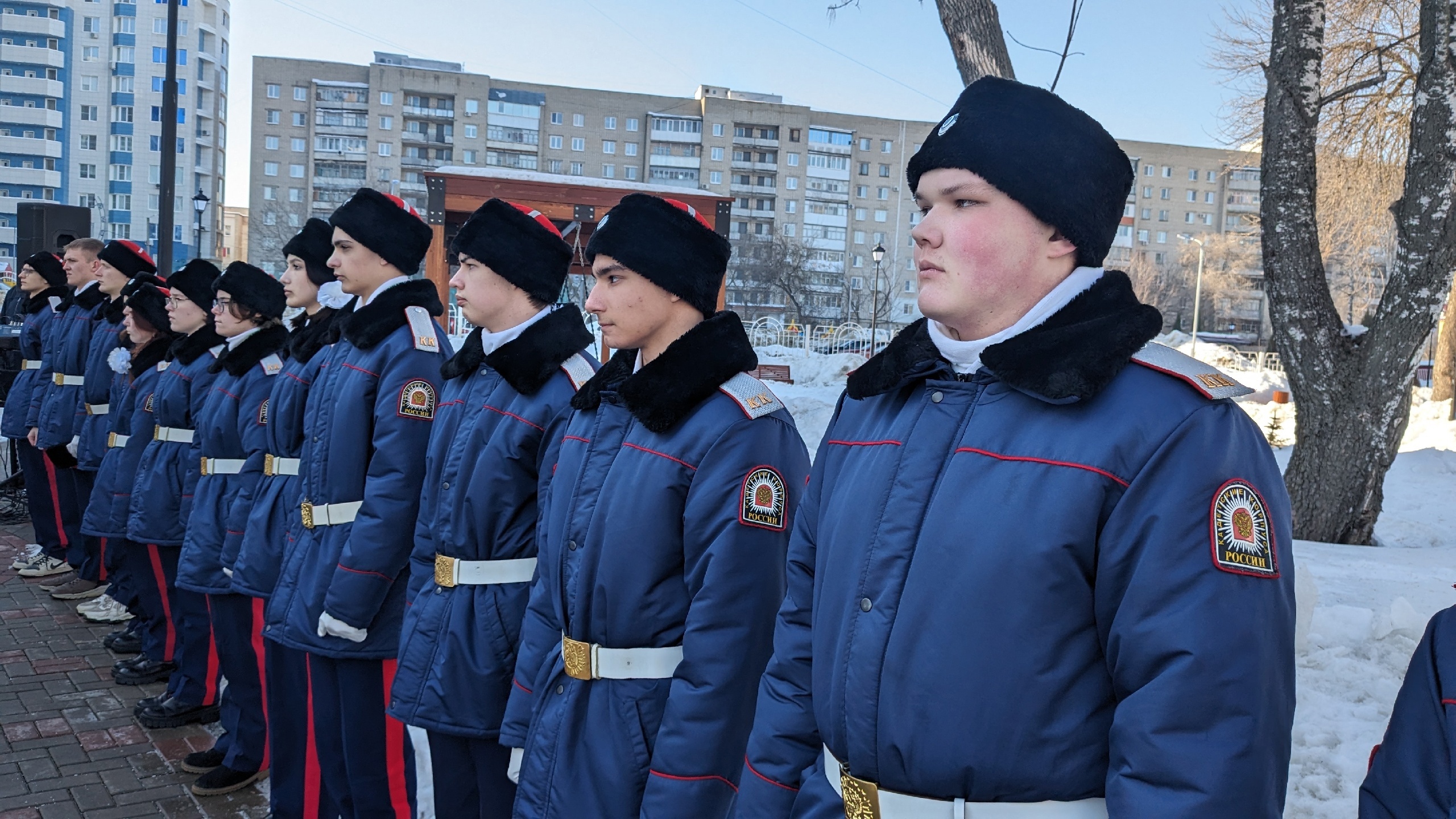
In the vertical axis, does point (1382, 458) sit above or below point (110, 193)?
below

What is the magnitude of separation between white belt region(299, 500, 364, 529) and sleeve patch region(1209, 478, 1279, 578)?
115 inches

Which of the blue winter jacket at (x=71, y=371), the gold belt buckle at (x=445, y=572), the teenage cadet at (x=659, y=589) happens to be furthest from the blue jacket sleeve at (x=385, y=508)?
the blue winter jacket at (x=71, y=371)

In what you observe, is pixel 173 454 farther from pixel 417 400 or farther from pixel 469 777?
pixel 469 777

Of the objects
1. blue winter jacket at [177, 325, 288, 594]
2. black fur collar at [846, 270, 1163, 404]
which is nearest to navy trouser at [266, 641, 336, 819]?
blue winter jacket at [177, 325, 288, 594]

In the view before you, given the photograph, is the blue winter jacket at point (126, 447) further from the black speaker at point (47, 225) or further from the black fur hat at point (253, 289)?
the black speaker at point (47, 225)

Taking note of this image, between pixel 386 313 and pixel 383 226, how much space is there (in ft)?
1.50

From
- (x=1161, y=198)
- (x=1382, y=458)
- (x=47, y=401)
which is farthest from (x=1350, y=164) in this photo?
(x=1161, y=198)

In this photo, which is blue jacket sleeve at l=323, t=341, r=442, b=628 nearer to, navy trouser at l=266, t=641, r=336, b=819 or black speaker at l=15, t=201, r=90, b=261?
navy trouser at l=266, t=641, r=336, b=819

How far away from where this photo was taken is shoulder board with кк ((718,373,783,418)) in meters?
2.59

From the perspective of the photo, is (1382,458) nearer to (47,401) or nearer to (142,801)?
(142,801)

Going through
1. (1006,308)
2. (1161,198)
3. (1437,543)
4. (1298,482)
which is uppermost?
(1161,198)

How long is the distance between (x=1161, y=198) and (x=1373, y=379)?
9723 cm

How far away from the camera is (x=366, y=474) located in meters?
3.77

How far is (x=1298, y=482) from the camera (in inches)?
313
